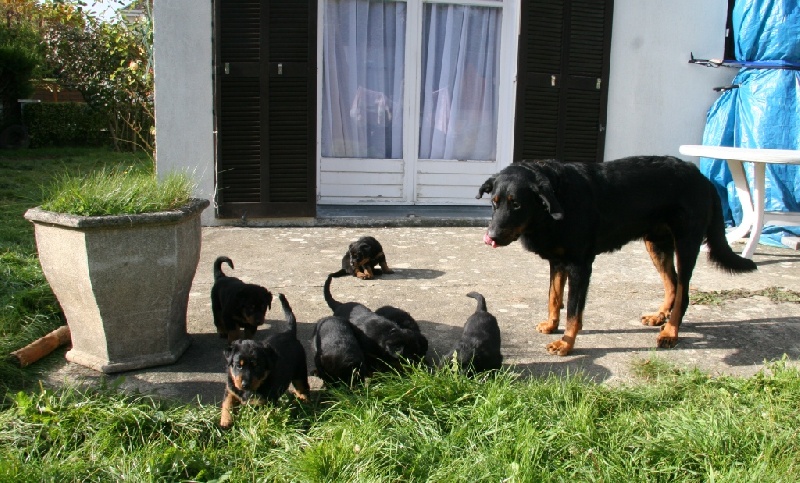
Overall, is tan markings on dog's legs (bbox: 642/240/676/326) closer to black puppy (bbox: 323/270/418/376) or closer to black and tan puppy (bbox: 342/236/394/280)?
black puppy (bbox: 323/270/418/376)

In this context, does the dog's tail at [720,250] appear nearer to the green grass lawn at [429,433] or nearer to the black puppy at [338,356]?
the green grass lawn at [429,433]

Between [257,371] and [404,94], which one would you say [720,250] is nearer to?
[257,371]

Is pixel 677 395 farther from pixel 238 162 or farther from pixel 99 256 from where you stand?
pixel 238 162

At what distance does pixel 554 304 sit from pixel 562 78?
471cm

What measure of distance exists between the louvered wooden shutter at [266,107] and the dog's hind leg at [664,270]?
4.25 metres

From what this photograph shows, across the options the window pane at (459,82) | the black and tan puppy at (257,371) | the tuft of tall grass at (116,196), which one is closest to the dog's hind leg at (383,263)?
the tuft of tall grass at (116,196)

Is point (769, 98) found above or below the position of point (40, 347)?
above

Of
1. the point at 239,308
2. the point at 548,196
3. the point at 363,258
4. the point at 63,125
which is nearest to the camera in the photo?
the point at 548,196

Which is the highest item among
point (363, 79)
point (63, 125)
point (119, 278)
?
point (363, 79)

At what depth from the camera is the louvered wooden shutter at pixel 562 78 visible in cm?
858

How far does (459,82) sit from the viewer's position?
9.45 meters

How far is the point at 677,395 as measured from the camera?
12.2 ft

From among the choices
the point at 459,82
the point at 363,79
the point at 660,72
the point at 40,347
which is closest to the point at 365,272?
the point at 40,347

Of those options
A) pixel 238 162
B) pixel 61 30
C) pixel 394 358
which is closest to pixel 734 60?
pixel 238 162
